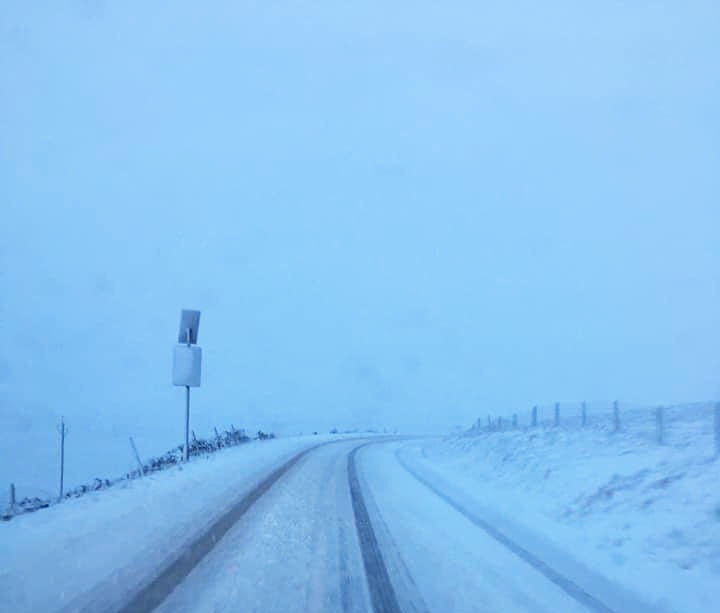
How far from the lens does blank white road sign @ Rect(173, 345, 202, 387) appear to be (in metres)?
28.7

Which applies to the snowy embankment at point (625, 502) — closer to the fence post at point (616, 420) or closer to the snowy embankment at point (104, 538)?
the fence post at point (616, 420)

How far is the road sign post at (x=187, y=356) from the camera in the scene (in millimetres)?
28703

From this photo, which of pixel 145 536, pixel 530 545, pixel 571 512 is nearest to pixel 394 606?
pixel 530 545

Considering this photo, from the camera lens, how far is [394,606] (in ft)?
27.3

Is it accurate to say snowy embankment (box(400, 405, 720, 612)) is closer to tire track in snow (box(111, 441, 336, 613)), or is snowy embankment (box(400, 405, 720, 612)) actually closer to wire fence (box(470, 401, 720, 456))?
wire fence (box(470, 401, 720, 456))

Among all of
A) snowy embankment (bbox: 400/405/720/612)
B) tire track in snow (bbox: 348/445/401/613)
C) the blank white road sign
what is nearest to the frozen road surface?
tire track in snow (bbox: 348/445/401/613)

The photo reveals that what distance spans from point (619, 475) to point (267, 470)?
14.3 meters

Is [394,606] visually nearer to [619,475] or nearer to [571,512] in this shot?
[571,512]

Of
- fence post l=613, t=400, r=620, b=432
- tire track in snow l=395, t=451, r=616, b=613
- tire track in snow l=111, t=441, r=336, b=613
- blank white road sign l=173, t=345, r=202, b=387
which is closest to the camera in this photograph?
tire track in snow l=111, t=441, r=336, b=613

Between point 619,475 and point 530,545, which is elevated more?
point 619,475

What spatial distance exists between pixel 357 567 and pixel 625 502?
16.8 feet

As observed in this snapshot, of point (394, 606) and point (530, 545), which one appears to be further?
point (530, 545)

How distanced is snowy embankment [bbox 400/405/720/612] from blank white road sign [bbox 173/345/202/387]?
10.0 m

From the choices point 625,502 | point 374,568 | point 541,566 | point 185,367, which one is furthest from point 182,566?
point 185,367
